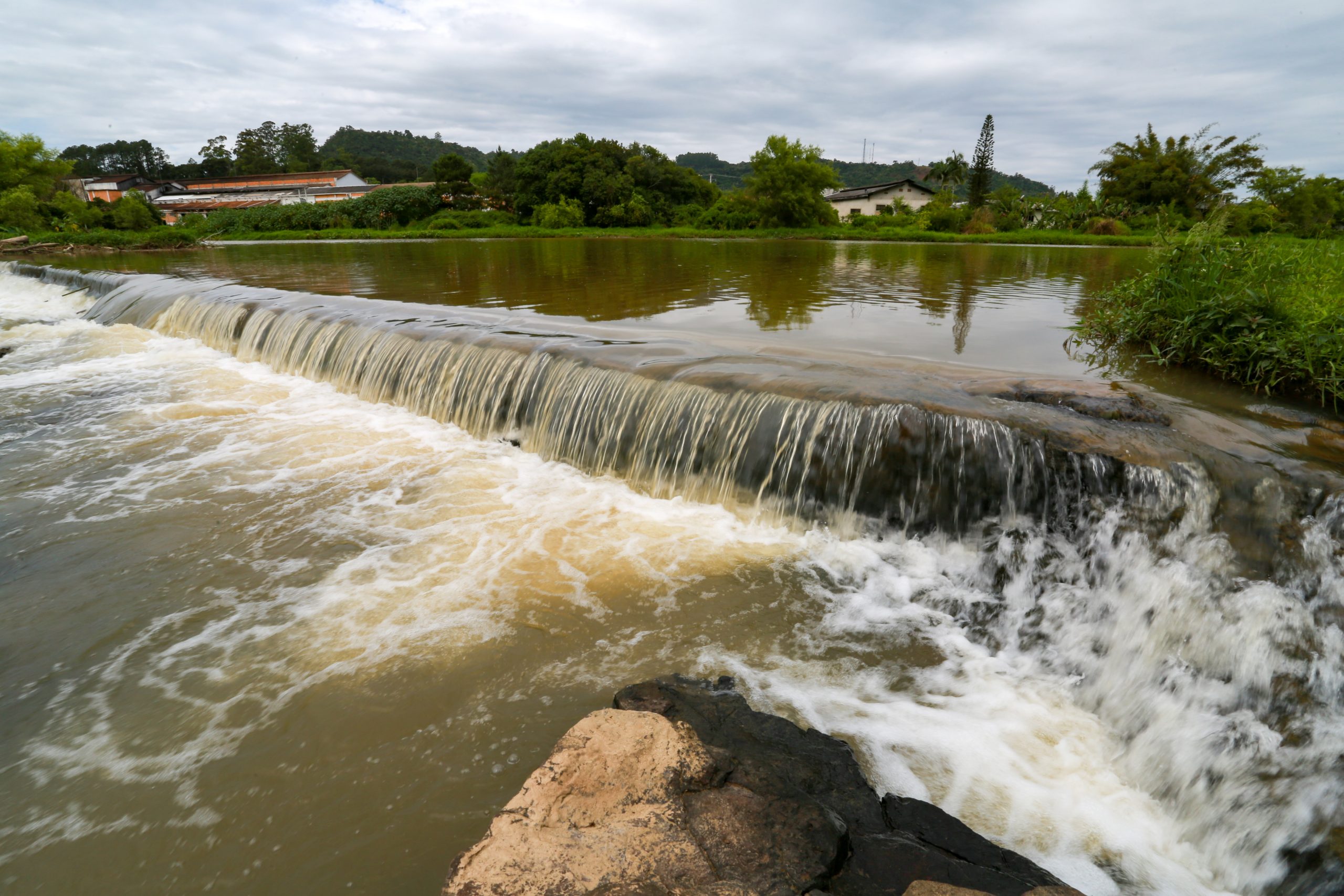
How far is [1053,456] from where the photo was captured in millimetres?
4664

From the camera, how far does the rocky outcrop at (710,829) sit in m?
2.08

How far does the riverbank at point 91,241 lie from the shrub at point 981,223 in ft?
155

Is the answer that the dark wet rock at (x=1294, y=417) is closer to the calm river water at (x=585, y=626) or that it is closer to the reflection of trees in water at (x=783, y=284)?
the calm river water at (x=585, y=626)

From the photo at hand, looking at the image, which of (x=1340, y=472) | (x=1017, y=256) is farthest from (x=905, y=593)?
(x=1017, y=256)

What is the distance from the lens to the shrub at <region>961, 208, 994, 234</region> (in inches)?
1738

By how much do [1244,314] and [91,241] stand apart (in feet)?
145

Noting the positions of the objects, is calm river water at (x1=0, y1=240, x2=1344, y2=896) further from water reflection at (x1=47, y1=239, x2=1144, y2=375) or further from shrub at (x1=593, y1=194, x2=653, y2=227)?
shrub at (x1=593, y1=194, x2=653, y2=227)

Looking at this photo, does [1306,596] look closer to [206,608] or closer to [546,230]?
[206,608]

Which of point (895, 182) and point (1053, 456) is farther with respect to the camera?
point (895, 182)

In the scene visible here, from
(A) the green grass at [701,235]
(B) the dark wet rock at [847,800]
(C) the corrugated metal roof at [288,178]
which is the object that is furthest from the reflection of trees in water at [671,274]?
(C) the corrugated metal roof at [288,178]

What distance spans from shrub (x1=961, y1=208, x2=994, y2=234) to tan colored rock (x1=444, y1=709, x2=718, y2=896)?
157 ft

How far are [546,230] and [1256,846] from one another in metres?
49.2

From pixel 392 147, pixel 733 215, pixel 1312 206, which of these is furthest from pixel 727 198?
pixel 392 147

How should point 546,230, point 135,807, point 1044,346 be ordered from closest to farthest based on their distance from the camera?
point 135,807, point 1044,346, point 546,230
